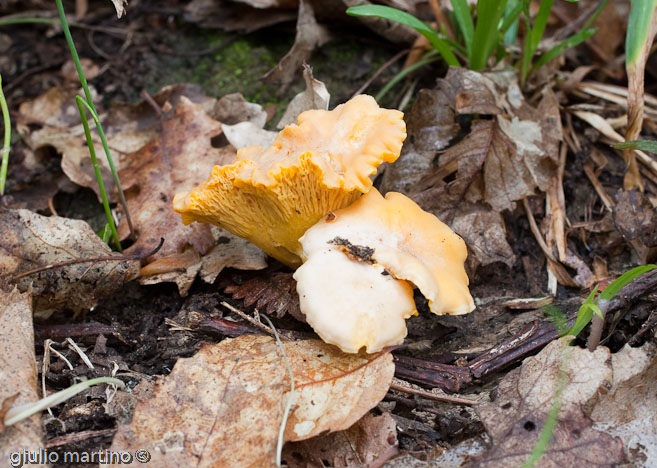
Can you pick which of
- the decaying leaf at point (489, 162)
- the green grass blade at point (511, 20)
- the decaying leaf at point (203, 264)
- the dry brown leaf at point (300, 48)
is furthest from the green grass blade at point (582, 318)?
the dry brown leaf at point (300, 48)

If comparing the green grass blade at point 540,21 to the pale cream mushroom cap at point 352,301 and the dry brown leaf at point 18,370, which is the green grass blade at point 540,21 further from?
the dry brown leaf at point 18,370

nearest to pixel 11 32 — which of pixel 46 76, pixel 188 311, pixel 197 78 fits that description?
pixel 46 76

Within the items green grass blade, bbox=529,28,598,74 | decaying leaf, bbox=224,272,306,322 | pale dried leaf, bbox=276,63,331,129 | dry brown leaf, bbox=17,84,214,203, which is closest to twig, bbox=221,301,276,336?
decaying leaf, bbox=224,272,306,322

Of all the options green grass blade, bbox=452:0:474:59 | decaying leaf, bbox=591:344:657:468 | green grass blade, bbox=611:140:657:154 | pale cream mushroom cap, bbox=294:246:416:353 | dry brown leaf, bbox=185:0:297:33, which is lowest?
decaying leaf, bbox=591:344:657:468

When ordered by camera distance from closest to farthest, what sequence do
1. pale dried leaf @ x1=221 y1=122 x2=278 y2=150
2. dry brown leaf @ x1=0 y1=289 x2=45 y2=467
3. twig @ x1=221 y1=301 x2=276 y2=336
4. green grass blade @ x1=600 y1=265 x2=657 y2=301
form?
dry brown leaf @ x1=0 y1=289 x2=45 y2=467, green grass blade @ x1=600 y1=265 x2=657 y2=301, twig @ x1=221 y1=301 x2=276 y2=336, pale dried leaf @ x1=221 y1=122 x2=278 y2=150

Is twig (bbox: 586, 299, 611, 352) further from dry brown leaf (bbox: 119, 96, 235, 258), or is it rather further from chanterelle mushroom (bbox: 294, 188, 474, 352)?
dry brown leaf (bbox: 119, 96, 235, 258)

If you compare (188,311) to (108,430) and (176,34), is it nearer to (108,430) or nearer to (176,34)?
(108,430)

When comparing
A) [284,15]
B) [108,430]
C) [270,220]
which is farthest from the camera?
[284,15]
